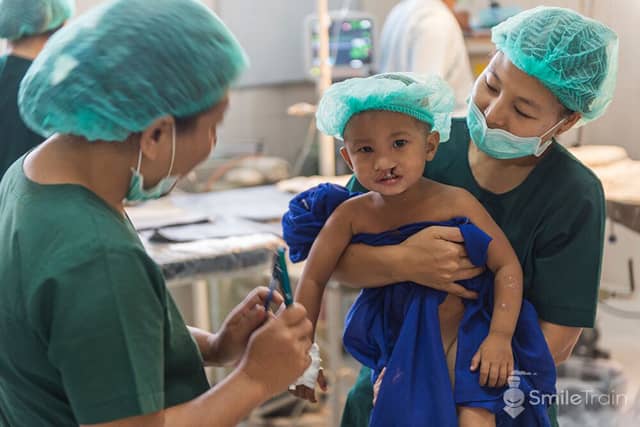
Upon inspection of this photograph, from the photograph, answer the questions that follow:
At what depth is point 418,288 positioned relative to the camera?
121 centimetres

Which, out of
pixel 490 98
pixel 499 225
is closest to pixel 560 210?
pixel 499 225

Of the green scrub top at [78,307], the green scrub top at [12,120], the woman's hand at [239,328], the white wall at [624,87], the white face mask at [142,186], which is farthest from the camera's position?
the green scrub top at [12,120]

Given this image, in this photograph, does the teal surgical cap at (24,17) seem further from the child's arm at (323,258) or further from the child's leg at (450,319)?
the child's leg at (450,319)

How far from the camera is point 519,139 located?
119 cm

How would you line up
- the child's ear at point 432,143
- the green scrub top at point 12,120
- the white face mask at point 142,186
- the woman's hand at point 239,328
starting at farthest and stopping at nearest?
the green scrub top at point 12,120, the child's ear at point 432,143, the woman's hand at point 239,328, the white face mask at point 142,186

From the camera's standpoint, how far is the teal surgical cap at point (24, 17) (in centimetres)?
203

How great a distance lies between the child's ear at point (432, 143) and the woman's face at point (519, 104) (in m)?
0.09

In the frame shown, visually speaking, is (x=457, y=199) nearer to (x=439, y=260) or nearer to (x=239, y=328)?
(x=439, y=260)

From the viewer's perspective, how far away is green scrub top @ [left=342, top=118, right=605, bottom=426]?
117 cm

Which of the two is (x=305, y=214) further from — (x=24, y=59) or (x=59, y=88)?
(x=24, y=59)

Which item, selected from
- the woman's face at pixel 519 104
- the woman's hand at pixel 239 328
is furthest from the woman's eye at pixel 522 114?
the woman's hand at pixel 239 328

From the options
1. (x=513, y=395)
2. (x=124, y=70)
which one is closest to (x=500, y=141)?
(x=513, y=395)

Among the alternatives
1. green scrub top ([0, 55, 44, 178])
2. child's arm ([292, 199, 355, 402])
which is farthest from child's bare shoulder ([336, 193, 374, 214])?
green scrub top ([0, 55, 44, 178])

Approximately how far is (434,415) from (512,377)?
0.14 m
